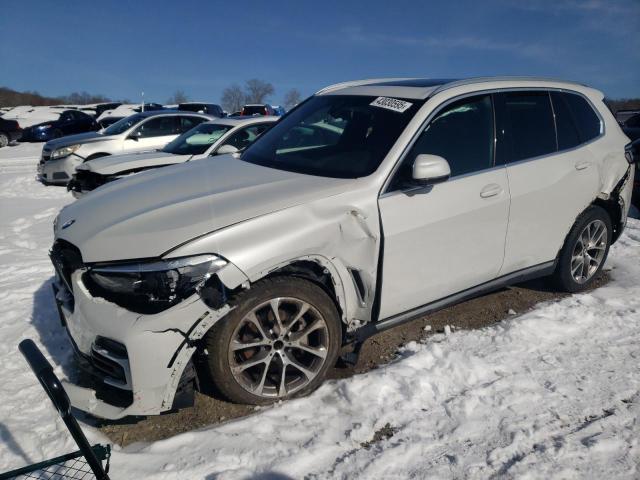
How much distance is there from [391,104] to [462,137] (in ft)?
1.76

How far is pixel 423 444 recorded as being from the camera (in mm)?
2398

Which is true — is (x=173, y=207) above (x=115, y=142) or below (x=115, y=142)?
above

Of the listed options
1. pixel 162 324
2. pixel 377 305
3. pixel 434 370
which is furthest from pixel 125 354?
pixel 434 370

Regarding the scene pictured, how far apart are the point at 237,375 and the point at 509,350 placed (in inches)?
74.1

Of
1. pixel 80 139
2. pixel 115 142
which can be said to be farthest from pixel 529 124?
pixel 80 139

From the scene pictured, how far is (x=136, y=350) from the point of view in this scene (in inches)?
88.0

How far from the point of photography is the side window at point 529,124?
343cm

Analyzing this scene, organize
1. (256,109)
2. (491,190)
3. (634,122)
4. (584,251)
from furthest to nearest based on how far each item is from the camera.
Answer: (256,109) < (634,122) < (584,251) < (491,190)

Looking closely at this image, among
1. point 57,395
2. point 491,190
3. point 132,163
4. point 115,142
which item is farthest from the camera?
point 115,142

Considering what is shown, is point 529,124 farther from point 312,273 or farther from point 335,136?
point 312,273

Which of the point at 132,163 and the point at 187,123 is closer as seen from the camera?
the point at 132,163

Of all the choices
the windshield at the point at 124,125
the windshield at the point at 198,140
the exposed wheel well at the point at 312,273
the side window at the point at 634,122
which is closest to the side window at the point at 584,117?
the exposed wheel well at the point at 312,273

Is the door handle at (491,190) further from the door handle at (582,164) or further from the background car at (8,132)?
the background car at (8,132)

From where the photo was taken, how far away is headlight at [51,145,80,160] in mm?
9836
